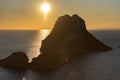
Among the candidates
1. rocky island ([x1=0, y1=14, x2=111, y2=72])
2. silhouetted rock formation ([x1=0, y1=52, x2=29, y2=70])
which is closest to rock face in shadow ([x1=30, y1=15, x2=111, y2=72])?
rocky island ([x1=0, y1=14, x2=111, y2=72])

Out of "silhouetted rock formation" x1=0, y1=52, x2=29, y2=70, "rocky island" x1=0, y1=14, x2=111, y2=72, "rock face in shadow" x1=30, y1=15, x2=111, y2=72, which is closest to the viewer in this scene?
"silhouetted rock formation" x1=0, y1=52, x2=29, y2=70

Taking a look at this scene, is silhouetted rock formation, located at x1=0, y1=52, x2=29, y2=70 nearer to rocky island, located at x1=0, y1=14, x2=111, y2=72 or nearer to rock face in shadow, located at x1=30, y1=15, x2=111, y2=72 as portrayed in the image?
rocky island, located at x1=0, y1=14, x2=111, y2=72

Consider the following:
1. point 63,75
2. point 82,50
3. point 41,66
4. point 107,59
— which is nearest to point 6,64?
point 41,66

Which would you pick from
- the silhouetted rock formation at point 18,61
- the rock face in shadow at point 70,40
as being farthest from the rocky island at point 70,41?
the silhouetted rock formation at point 18,61

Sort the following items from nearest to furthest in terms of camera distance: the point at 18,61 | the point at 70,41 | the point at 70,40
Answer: the point at 18,61 < the point at 70,41 < the point at 70,40

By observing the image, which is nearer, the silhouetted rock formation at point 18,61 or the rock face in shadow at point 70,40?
the silhouetted rock formation at point 18,61

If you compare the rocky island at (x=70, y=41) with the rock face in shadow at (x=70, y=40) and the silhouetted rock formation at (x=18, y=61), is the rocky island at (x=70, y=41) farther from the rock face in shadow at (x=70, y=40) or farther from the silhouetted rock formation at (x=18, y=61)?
the silhouetted rock formation at (x=18, y=61)

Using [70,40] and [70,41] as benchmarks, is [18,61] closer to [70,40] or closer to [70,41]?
[70,41]

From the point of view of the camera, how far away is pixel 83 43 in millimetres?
164375

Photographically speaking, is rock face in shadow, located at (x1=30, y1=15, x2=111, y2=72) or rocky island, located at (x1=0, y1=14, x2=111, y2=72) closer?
rocky island, located at (x1=0, y1=14, x2=111, y2=72)

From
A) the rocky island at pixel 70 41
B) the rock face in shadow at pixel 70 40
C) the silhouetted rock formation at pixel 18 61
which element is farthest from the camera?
the rock face in shadow at pixel 70 40

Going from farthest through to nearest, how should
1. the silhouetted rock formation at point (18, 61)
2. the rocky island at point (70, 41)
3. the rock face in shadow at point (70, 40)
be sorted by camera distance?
1. the rock face in shadow at point (70, 40)
2. the rocky island at point (70, 41)
3. the silhouetted rock formation at point (18, 61)

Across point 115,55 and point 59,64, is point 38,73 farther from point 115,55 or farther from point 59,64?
point 115,55

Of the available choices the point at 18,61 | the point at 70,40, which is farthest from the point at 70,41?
the point at 18,61
